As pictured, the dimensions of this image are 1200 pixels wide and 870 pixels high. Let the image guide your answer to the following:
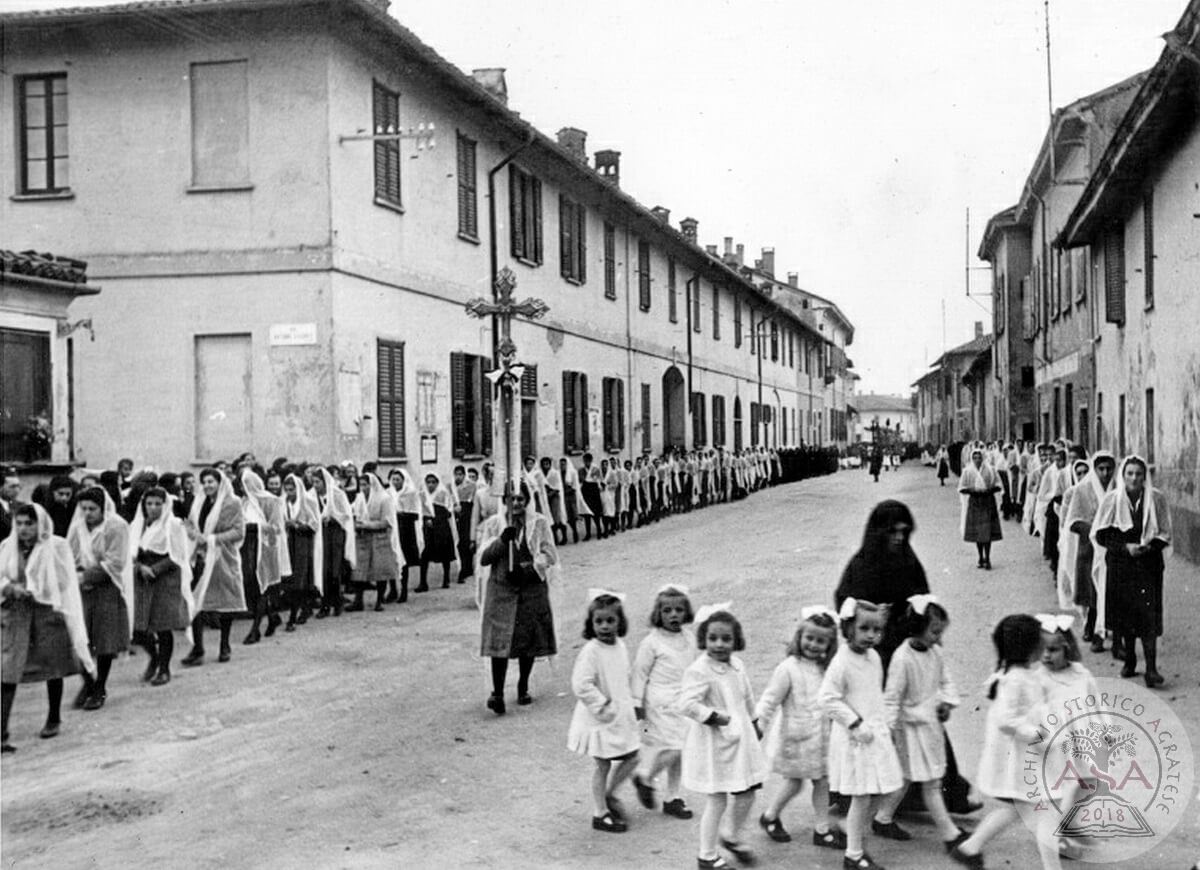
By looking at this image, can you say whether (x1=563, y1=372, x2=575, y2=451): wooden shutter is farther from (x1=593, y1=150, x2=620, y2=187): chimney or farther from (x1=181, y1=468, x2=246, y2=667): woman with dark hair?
(x1=181, y1=468, x2=246, y2=667): woman with dark hair

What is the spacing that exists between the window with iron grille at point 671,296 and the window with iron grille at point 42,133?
65.2ft

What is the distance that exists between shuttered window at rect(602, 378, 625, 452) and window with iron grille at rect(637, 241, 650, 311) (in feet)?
9.74

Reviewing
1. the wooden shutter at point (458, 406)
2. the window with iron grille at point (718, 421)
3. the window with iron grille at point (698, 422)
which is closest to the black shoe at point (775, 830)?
the wooden shutter at point (458, 406)

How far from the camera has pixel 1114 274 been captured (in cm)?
1916

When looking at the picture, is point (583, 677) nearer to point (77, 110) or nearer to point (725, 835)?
point (725, 835)

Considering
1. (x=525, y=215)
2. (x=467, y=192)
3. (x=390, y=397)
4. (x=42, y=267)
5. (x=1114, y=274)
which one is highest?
(x=525, y=215)

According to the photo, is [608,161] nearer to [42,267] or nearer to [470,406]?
[470,406]

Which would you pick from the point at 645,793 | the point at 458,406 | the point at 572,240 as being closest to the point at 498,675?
the point at 645,793

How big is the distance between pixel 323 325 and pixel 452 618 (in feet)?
15.1

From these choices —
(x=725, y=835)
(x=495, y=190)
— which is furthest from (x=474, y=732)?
(x=495, y=190)

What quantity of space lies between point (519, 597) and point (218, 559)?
9.74 ft

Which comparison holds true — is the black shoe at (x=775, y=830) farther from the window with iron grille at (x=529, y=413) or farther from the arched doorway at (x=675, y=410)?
the arched doorway at (x=675, y=410)

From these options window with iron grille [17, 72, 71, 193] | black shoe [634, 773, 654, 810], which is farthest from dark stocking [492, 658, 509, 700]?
window with iron grille [17, 72, 71, 193]

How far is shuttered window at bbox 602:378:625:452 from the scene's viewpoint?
1068 inches
